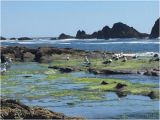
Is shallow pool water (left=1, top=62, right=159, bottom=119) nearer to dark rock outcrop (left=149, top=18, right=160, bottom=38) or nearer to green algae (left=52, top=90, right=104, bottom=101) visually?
green algae (left=52, top=90, right=104, bottom=101)

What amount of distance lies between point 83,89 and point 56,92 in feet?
6.40

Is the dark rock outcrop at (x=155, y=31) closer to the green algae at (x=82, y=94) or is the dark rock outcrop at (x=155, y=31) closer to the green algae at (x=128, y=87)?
the green algae at (x=128, y=87)

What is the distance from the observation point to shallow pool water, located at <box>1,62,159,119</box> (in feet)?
75.6

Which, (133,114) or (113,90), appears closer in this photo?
(133,114)

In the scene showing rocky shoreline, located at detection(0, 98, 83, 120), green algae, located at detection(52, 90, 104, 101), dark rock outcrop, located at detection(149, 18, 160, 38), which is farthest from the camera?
dark rock outcrop, located at detection(149, 18, 160, 38)

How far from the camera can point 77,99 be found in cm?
2752

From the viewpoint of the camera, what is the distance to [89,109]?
24.1 meters

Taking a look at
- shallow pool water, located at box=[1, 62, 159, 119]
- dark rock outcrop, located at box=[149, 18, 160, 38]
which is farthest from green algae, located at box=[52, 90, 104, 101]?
dark rock outcrop, located at box=[149, 18, 160, 38]

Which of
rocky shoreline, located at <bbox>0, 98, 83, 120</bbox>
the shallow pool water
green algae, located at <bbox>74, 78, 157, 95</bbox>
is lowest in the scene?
the shallow pool water

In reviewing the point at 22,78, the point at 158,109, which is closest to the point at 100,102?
the point at 158,109

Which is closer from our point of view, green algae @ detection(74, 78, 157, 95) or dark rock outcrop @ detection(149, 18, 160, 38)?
green algae @ detection(74, 78, 157, 95)

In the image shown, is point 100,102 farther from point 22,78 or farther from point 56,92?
point 22,78

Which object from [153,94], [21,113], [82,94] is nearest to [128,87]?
[153,94]

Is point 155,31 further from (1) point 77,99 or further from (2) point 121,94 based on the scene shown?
(1) point 77,99
